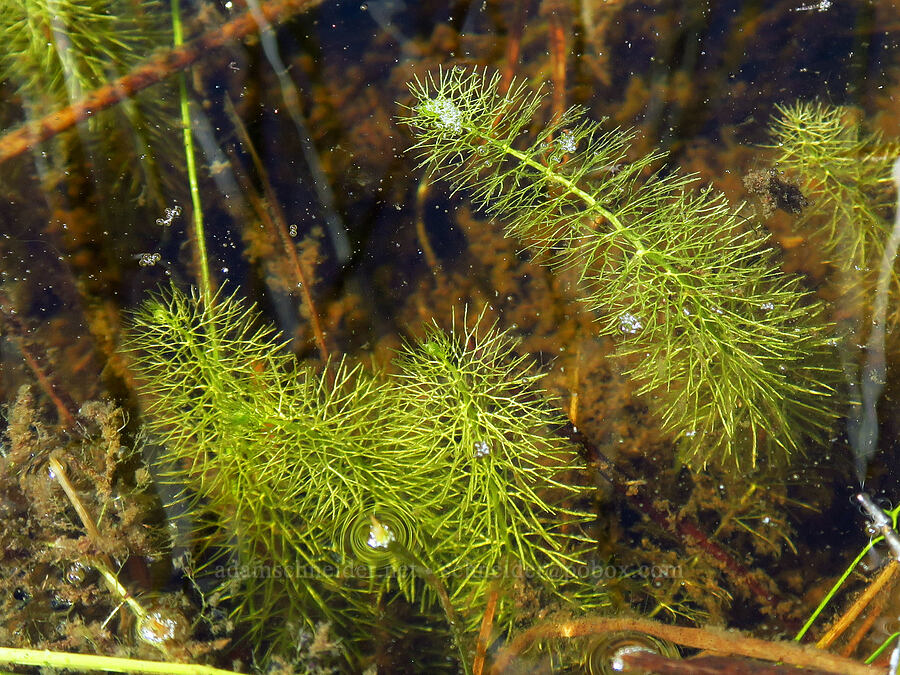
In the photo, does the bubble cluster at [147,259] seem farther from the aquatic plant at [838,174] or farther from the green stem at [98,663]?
the aquatic plant at [838,174]

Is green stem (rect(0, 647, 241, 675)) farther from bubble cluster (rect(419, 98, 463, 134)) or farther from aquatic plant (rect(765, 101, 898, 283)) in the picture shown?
aquatic plant (rect(765, 101, 898, 283))

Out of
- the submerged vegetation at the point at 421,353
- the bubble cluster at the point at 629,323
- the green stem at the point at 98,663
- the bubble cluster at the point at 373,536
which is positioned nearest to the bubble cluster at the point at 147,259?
the submerged vegetation at the point at 421,353

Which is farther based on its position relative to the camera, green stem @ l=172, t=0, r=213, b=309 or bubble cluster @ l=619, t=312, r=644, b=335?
green stem @ l=172, t=0, r=213, b=309

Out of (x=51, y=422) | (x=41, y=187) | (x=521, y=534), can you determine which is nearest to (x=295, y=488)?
(x=521, y=534)

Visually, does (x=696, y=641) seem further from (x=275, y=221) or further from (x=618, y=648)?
(x=275, y=221)

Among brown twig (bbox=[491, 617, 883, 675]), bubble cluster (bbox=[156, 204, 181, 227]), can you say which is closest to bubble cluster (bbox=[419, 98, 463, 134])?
bubble cluster (bbox=[156, 204, 181, 227])

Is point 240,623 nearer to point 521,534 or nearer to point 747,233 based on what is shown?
point 521,534

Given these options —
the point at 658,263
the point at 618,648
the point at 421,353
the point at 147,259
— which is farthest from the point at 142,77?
the point at 618,648
